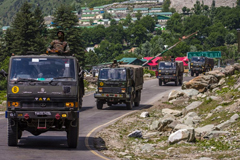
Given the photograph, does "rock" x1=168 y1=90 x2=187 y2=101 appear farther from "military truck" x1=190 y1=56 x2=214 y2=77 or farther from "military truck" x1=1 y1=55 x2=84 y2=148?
"military truck" x1=190 y1=56 x2=214 y2=77

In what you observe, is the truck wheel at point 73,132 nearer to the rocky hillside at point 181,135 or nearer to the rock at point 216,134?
the rocky hillside at point 181,135

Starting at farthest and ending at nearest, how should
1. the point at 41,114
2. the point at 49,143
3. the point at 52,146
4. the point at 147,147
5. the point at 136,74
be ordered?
the point at 136,74
the point at 49,143
the point at 147,147
the point at 52,146
the point at 41,114

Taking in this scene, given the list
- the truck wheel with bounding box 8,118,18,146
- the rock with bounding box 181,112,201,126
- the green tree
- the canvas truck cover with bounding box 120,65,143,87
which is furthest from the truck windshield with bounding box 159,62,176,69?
the truck wheel with bounding box 8,118,18,146

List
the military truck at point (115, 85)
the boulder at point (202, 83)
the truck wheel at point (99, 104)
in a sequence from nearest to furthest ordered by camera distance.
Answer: the military truck at point (115, 85)
the truck wheel at point (99, 104)
the boulder at point (202, 83)

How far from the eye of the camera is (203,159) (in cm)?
1427

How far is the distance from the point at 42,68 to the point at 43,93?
92 cm

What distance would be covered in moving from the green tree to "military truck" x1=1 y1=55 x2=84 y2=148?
207 feet

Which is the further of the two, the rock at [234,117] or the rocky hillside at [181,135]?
the rock at [234,117]

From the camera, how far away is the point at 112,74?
30.7 m

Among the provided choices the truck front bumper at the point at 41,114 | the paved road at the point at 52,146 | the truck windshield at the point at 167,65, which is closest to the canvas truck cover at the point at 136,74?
the paved road at the point at 52,146

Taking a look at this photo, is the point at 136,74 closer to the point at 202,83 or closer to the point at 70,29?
the point at 202,83

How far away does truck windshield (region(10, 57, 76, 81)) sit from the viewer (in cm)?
1531

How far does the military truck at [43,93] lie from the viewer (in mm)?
14883

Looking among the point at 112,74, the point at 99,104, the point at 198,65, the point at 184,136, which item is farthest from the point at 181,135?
the point at 198,65
